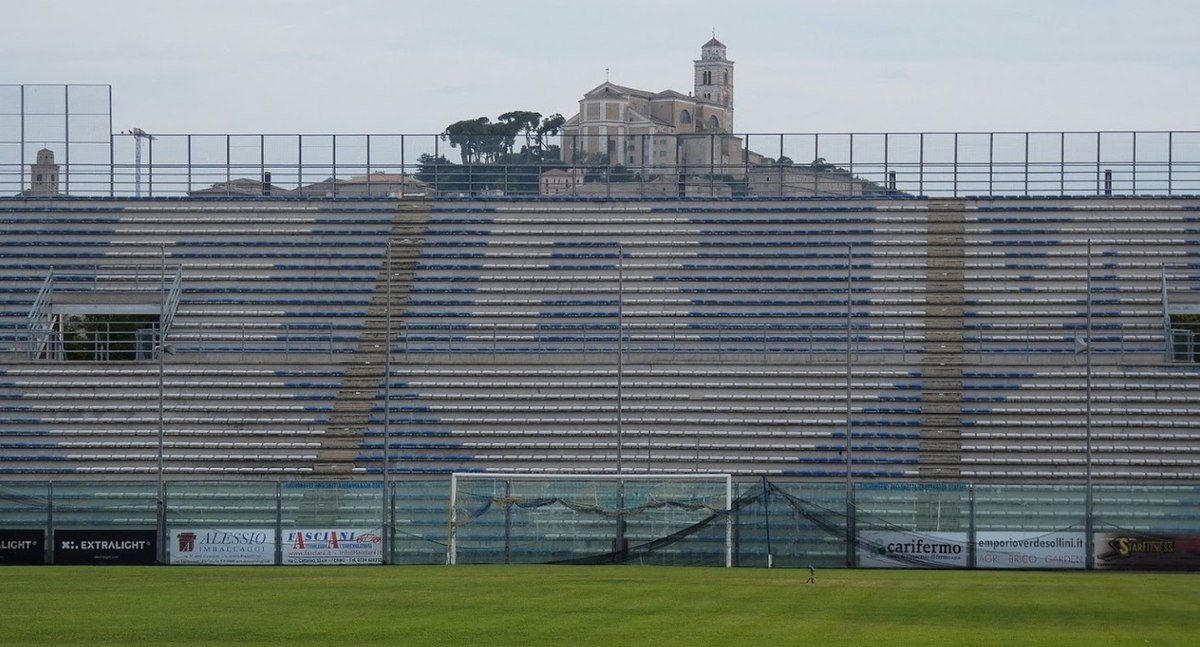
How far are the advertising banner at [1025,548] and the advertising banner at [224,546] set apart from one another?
16.8 metres

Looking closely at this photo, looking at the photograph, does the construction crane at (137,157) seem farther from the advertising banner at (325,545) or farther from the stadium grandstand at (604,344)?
the advertising banner at (325,545)

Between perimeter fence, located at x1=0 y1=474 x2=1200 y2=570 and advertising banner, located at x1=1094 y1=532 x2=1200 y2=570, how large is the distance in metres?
0.05

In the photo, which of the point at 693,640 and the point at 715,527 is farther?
the point at 715,527

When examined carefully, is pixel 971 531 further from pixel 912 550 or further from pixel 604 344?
pixel 604 344

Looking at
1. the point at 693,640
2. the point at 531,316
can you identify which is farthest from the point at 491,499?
the point at 693,640

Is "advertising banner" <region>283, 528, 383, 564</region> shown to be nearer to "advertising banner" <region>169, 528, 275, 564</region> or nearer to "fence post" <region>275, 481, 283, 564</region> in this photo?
"fence post" <region>275, 481, 283, 564</region>

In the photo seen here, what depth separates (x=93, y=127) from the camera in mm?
65000

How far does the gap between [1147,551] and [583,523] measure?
13.2 m

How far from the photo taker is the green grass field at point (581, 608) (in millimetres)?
21406

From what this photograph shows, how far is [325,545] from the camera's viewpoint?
134 feet

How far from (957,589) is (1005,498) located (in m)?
9.20

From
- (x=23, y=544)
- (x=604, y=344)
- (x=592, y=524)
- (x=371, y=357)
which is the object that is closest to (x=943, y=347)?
(x=604, y=344)

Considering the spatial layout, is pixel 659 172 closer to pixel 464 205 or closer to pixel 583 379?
pixel 464 205


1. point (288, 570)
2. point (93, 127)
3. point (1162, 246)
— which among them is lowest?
point (288, 570)
